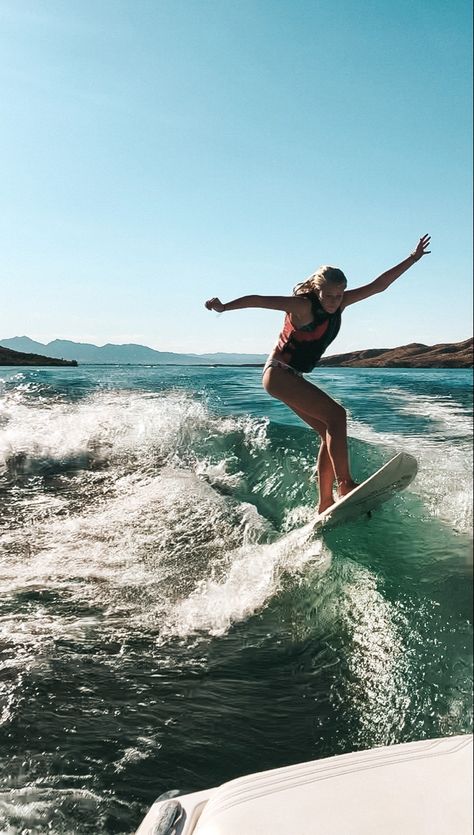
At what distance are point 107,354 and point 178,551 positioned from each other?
22.3 meters

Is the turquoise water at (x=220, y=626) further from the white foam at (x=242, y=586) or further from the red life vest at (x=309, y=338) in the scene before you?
the red life vest at (x=309, y=338)

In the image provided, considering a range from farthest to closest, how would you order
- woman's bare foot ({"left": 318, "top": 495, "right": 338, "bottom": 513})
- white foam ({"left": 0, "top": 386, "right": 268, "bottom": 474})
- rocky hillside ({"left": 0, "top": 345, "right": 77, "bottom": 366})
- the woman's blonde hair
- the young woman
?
rocky hillside ({"left": 0, "top": 345, "right": 77, "bottom": 366})
white foam ({"left": 0, "top": 386, "right": 268, "bottom": 474})
woman's bare foot ({"left": 318, "top": 495, "right": 338, "bottom": 513})
the young woman
the woman's blonde hair

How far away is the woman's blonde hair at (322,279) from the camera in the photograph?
12.7ft

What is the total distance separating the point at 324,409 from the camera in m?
4.28

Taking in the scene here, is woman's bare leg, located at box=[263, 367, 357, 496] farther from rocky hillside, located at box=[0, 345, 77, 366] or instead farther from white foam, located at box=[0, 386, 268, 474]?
rocky hillside, located at box=[0, 345, 77, 366]

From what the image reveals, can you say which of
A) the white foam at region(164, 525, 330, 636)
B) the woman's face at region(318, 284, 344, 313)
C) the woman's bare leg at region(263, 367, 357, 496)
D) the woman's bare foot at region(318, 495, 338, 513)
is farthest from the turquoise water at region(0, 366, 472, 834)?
the woman's face at region(318, 284, 344, 313)

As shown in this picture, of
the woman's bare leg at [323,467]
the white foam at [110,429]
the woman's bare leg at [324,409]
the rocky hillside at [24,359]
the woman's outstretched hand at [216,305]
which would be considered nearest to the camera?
the woman's outstretched hand at [216,305]

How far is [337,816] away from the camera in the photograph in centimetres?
162

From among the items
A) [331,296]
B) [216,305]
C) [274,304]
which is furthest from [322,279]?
[216,305]

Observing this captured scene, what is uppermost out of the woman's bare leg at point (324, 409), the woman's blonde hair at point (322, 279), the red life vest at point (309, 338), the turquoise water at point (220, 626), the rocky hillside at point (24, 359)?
the rocky hillside at point (24, 359)

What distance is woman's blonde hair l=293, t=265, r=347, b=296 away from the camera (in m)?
3.87

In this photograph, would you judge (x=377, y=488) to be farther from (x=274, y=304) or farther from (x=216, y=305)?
(x=216, y=305)

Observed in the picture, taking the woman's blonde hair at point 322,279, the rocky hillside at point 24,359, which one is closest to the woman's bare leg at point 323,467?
the woman's blonde hair at point 322,279

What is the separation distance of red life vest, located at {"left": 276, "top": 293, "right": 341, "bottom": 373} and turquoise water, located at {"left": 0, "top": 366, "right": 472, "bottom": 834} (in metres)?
1.12
